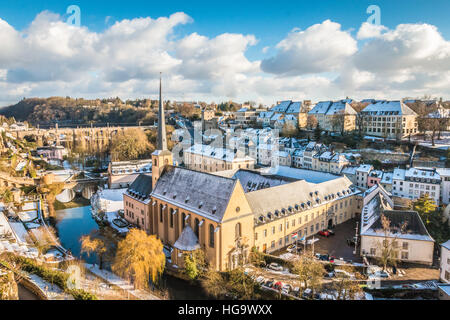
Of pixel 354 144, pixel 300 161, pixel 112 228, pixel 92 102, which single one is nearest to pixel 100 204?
pixel 112 228

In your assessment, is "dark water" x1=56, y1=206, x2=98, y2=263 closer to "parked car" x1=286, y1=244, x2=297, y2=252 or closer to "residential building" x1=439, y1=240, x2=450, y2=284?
"parked car" x1=286, y1=244, x2=297, y2=252

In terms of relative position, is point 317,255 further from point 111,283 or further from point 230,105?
point 230,105

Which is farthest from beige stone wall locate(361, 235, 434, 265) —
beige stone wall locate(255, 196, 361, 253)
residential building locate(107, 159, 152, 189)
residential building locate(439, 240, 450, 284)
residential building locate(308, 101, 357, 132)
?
residential building locate(308, 101, 357, 132)

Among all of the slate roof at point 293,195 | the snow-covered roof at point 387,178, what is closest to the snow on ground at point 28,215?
the slate roof at point 293,195

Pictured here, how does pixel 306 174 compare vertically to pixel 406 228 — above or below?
above

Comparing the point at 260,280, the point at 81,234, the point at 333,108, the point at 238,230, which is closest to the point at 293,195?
the point at 238,230

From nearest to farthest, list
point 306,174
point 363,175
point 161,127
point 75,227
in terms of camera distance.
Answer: point 161,127, point 75,227, point 306,174, point 363,175

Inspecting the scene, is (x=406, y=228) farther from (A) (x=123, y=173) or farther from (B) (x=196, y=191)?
(A) (x=123, y=173)
